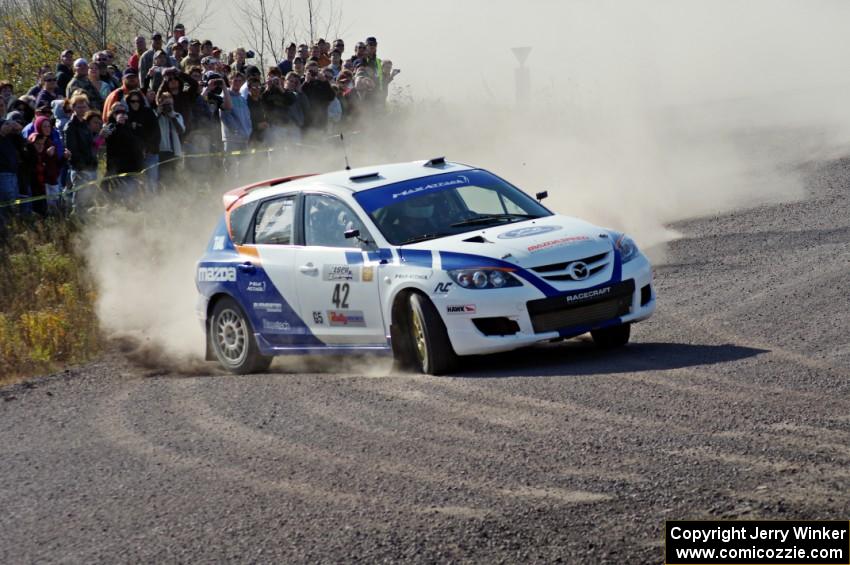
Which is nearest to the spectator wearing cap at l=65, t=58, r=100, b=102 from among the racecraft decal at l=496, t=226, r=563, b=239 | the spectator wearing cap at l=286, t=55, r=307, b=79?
the spectator wearing cap at l=286, t=55, r=307, b=79

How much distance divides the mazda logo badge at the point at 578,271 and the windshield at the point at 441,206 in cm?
100

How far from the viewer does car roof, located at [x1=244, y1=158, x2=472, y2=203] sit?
10.9 meters

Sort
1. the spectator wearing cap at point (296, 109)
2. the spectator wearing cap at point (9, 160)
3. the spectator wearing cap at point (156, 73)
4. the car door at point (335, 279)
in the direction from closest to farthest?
the car door at point (335, 279), the spectator wearing cap at point (9, 160), the spectator wearing cap at point (156, 73), the spectator wearing cap at point (296, 109)

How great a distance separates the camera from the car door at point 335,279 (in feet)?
33.7

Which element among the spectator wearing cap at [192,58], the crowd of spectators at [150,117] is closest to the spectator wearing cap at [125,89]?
the crowd of spectators at [150,117]

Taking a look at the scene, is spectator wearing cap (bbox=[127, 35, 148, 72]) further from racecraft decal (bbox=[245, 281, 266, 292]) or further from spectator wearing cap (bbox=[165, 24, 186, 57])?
racecraft decal (bbox=[245, 281, 266, 292])

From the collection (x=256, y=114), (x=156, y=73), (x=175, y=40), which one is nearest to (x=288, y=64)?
(x=175, y=40)

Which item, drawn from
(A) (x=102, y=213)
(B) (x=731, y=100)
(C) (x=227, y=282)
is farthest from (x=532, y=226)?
(B) (x=731, y=100)

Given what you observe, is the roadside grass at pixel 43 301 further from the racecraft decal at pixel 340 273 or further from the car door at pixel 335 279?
the racecraft decal at pixel 340 273

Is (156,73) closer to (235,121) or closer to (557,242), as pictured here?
(235,121)

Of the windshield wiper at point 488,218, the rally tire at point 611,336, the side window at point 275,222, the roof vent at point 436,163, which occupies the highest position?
the roof vent at point 436,163

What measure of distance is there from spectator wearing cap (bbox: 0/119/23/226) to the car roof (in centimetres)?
558

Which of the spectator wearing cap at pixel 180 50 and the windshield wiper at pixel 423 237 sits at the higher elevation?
the spectator wearing cap at pixel 180 50

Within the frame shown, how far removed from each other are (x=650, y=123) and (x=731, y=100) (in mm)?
12778
